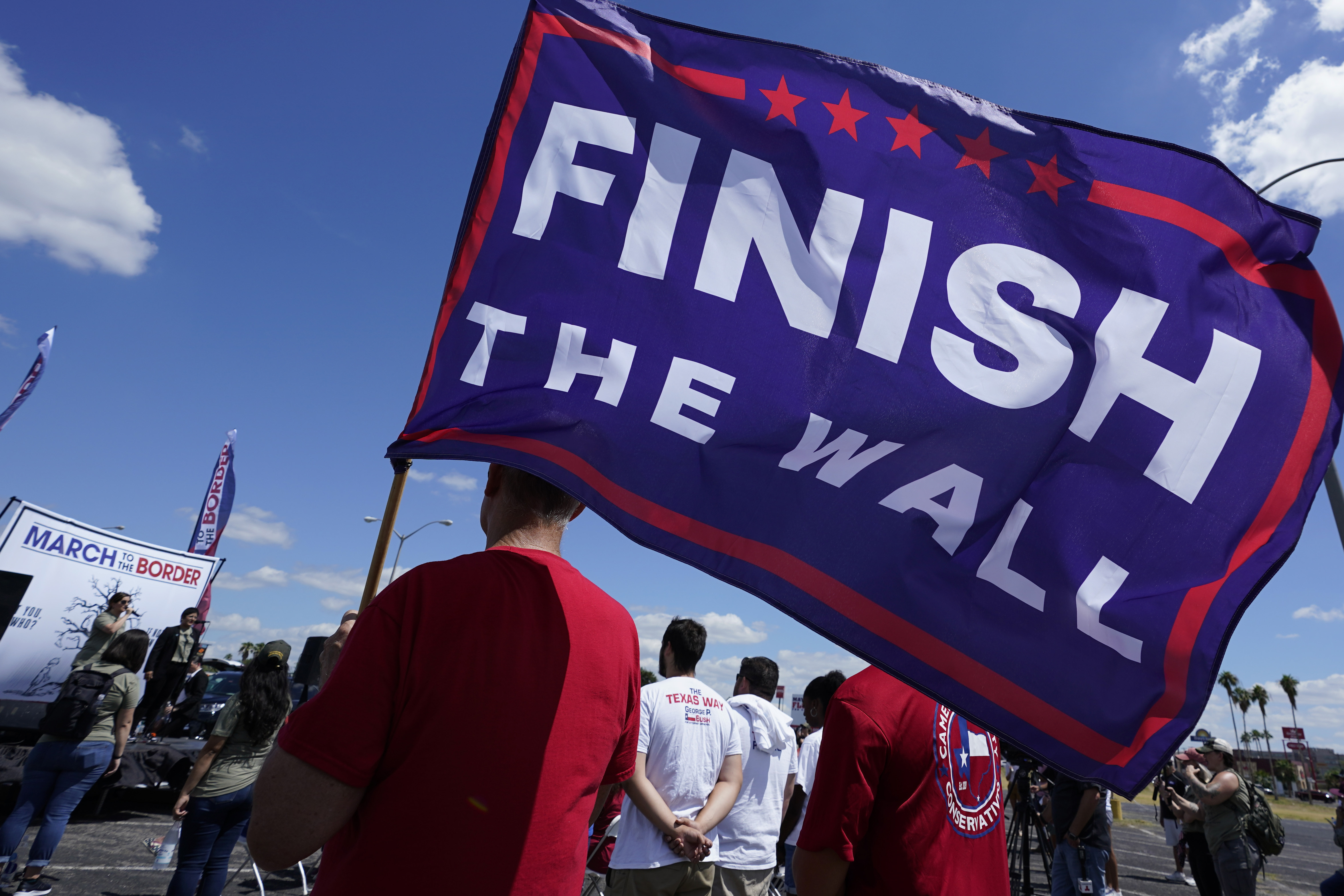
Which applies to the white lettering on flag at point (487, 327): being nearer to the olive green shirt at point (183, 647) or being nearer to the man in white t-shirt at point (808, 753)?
the man in white t-shirt at point (808, 753)

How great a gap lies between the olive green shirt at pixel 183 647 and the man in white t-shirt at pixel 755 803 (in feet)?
31.0

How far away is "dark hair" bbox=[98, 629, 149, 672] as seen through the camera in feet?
19.2

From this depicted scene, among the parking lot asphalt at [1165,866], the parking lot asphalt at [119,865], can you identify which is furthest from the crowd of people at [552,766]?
the parking lot asphalt at [1165,866]

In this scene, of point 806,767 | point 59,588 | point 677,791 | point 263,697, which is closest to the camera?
point 677,791

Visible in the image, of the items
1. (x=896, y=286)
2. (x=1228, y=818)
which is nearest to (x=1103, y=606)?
(x=896, y=286)

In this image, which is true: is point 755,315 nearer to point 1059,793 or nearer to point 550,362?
point 550,362

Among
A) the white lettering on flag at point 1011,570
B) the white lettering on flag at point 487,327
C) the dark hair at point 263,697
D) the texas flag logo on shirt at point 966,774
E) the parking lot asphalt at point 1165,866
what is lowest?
the parking lot asphalt at point 1165,866

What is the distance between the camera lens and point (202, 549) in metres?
20.9

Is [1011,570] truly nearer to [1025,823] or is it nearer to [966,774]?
[966,774]

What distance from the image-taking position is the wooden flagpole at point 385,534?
228 cm

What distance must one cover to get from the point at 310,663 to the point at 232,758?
28.1 inches

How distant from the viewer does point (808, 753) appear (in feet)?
19.4

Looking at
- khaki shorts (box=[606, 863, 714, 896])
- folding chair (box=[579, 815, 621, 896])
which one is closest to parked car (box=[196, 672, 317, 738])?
folding chair (box=[579, 815, 621, 896])

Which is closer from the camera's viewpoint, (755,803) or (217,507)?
(755,803)
